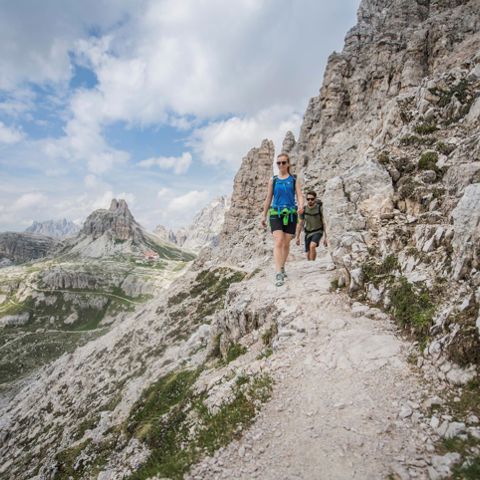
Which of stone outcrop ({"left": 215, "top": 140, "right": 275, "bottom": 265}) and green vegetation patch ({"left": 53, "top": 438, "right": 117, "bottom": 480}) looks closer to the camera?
green vegetation patch ({"left": 53, "top": 438, "right": 117, "bottom": 480})

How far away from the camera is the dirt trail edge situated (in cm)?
629

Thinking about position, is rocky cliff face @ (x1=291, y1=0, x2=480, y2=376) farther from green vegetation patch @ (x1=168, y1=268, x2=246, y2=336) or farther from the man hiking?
green vegetation patch @ (x1=168, y1=268, x2=246, y2=336)

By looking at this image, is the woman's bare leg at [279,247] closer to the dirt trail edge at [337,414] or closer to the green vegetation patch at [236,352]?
the green vegetation patch at [236,352]

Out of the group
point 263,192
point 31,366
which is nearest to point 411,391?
point 263,192

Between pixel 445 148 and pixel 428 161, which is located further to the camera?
pixel 445 148

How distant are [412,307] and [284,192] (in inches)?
254

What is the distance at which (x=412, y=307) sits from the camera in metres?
9.71

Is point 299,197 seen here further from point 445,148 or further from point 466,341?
point 445,148

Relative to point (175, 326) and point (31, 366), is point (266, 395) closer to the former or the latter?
point (175, 326)

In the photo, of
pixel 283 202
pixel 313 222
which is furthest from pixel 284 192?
pixel 313 222

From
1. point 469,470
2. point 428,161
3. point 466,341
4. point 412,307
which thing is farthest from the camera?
point 428,161

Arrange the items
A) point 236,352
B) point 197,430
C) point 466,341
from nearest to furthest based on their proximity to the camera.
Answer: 1. point 466,341
2. point 197,430
3. point 236,352

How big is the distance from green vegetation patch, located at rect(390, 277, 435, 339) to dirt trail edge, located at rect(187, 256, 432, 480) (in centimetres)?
50

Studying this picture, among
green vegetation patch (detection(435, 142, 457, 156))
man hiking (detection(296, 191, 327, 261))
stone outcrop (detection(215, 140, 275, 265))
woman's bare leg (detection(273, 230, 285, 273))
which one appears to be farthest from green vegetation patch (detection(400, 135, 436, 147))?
stone outcrop (detection(215, 140, 275, 265))
